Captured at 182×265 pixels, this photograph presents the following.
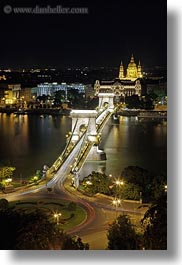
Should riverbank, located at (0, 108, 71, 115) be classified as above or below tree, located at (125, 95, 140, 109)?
below

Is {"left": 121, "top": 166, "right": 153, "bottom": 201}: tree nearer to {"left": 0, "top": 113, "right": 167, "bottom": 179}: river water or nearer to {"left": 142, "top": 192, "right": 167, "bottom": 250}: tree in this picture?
{"left": 0, "top": 113, "right": 167, "bottom": 179}: river water

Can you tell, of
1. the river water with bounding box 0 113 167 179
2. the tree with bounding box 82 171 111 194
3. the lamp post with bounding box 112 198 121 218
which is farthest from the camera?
the river water with bounding box 0 113 167 179

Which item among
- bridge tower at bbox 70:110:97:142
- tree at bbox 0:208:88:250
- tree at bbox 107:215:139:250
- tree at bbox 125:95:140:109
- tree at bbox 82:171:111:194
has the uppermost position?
tree at bbox 125:95:140:109

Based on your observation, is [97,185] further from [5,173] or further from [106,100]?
[106,100]

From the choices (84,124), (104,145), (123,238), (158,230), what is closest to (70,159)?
(84,124)

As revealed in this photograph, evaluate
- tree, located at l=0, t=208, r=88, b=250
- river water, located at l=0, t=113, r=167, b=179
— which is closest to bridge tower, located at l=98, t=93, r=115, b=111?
river water, located at l=0, t=113, r=167, b=179

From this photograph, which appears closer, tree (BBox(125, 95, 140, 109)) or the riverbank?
tree (BBox(125, 95, 140, 109))

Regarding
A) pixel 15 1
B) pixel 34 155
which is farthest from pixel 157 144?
pixel 15 1
